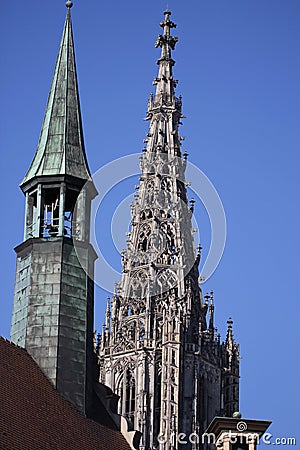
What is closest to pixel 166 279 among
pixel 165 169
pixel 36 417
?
pixel 165 169

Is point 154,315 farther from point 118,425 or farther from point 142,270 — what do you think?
point 118,425

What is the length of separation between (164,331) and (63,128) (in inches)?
1691

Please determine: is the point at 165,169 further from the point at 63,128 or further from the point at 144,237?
the point at 63,128

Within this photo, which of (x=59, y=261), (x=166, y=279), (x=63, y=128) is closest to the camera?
(x=59, y=261)

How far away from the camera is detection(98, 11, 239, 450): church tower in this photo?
8462 centimetres

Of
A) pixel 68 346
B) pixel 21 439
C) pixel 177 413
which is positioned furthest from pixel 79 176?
pixel 177 413

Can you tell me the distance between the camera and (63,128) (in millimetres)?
44875

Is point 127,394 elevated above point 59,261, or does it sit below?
above

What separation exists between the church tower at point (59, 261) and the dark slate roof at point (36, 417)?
1.88ft

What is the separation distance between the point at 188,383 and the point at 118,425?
142 ft

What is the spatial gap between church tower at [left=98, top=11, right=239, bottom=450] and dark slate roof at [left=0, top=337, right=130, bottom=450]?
4220cm

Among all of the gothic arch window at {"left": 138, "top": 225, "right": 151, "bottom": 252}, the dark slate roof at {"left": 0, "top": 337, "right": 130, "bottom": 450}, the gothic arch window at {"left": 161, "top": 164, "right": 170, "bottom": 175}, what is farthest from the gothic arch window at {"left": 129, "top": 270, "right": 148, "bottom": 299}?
the dark slate roof at {"left": 0, "top": 337, "right": 130, "bottom": 450}

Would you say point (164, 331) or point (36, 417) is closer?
point (36, 417)

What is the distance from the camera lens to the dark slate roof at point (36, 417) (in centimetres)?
3709
